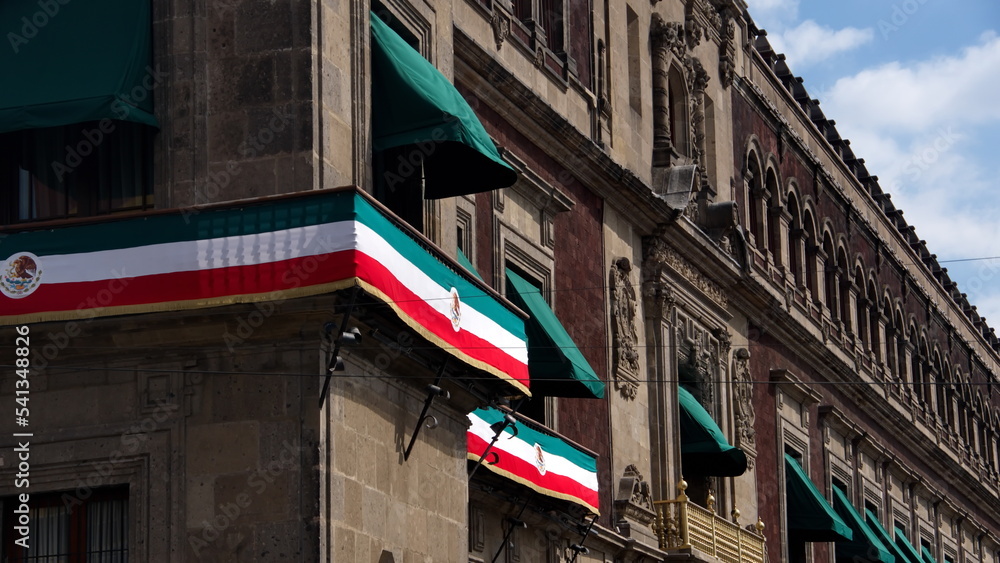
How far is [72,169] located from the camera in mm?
17984

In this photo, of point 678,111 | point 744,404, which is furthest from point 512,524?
point 678,111

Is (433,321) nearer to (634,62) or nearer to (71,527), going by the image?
(71,527)

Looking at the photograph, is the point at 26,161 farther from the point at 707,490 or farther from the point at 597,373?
the point at 707,490

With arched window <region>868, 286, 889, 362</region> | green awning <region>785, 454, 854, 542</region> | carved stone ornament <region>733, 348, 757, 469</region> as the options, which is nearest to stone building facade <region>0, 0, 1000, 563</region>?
carved stone ornament <region>733, 348, 757, 469</region>

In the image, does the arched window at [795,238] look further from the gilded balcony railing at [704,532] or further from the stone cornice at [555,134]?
the stone cornice at [555,134]

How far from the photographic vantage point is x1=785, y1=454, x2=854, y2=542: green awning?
1331 inches

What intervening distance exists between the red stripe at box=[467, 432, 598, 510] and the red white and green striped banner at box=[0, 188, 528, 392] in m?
4.65

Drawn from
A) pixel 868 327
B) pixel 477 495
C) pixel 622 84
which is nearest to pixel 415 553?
pixel 477 495

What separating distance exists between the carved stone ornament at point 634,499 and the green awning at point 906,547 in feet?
43.8

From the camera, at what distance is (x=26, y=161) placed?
18031 mm

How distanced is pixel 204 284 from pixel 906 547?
2777cm

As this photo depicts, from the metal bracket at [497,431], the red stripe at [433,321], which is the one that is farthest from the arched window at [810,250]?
the red stripe at [433,321]

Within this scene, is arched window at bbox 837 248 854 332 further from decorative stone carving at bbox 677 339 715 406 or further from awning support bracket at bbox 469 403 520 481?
awning support bracket at bbox 469 403 520 481

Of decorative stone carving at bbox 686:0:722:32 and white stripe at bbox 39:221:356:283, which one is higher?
decorative stone carving at bbox 686:0:722:32
